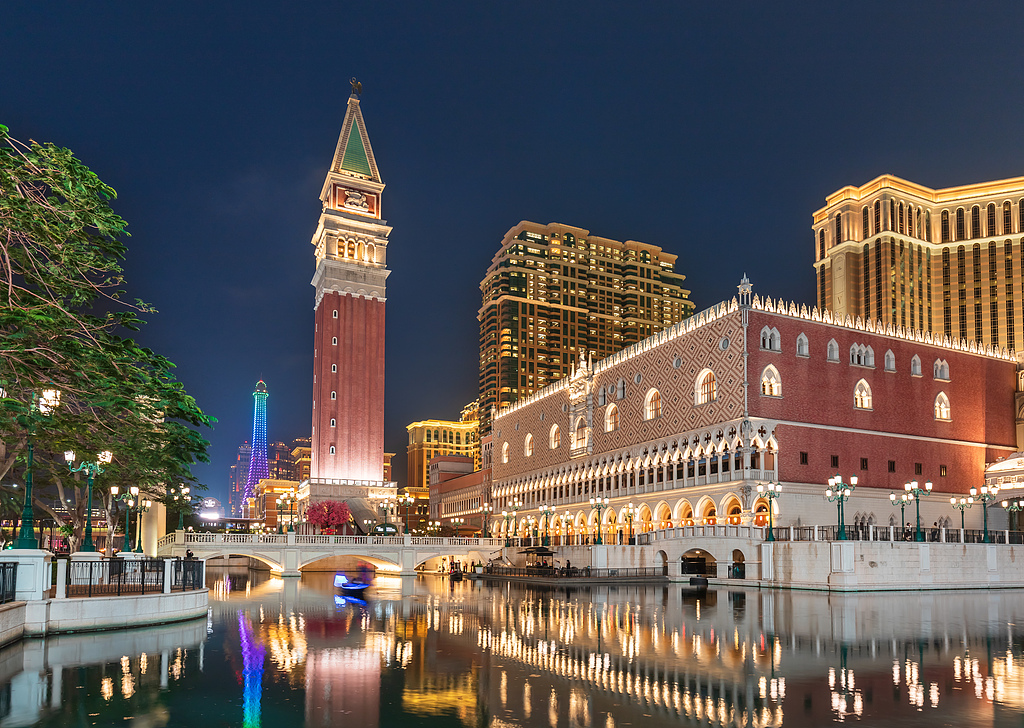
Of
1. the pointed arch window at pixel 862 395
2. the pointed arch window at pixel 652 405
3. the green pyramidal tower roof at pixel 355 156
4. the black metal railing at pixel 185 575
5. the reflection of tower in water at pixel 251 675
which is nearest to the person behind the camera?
the reflection of tower in water at pixel 251 675

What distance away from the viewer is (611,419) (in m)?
78.8

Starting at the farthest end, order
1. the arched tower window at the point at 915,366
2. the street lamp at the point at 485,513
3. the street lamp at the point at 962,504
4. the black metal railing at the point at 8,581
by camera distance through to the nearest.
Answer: the street lamp at the point at 485,513, the arched tower window at the point at 915,366, the street lamp at the point at 962,504, the black metal railing at the point at 8,581

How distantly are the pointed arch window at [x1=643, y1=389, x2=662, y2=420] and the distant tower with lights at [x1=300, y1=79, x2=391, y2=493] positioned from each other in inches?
1211

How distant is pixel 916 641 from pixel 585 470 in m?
60.7

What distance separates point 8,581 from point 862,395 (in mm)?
58224

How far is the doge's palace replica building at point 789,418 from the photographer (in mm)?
59531

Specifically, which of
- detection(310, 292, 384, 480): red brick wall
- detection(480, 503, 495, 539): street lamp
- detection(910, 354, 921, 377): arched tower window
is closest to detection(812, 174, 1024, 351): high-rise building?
detection(480, 503, 495, 539): street lamp

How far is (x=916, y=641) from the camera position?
2150cm

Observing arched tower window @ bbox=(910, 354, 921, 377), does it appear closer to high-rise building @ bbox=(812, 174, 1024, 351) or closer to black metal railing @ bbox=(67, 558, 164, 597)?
black metal railing @ bbox=(67, 558, 164, 597)

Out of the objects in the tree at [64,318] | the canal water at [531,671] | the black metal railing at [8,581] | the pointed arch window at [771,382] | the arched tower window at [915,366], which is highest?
the arched tower window at [915,366]

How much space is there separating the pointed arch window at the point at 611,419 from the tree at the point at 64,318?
5483 centimetres

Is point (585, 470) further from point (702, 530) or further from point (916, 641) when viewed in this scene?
point (916, 641)

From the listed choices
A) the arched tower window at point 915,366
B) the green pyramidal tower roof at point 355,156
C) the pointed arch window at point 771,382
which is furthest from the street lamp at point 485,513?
the arched tower window at point 915,366

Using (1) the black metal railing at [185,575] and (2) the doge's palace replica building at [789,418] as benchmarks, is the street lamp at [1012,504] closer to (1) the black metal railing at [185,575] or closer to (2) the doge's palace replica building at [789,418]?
(2) the doge's palace replica building at [789,418]
